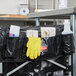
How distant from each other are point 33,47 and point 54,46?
138 millimetres

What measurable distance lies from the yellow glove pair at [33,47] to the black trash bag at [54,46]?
7 cm

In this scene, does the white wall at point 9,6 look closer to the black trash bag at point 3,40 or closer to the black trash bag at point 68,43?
the black trash bag at point 3,40

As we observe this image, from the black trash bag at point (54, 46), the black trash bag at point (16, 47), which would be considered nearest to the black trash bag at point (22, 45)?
the black trash bag at point (16, 47)

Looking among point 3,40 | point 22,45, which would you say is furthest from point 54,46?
point 3,40

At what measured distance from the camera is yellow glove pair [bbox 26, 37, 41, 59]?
824mm

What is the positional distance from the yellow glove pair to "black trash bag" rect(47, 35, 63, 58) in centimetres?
7

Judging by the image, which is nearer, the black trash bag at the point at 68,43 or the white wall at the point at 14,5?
the black trash bag at the point at 68,43

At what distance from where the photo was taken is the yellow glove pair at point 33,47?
0.82 m

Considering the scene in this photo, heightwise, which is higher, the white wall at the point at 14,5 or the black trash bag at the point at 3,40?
the white wall at the point at 14,5

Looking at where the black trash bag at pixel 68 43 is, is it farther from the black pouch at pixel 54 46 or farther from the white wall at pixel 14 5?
the white wall at pixel 14 5

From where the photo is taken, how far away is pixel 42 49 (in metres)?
0.84

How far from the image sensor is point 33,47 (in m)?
0.83

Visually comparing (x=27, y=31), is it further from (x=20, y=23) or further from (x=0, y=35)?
(x=20, y=23)

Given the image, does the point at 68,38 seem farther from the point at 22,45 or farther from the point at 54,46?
the point at 22,45
